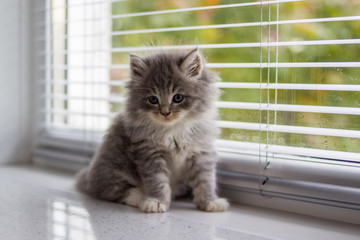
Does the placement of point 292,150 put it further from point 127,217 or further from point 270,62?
point 127,217

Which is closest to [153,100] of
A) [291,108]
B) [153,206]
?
[153,206]

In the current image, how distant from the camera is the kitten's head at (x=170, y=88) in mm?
1612

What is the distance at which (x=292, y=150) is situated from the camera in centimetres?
157

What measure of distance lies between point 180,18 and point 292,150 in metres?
0.87

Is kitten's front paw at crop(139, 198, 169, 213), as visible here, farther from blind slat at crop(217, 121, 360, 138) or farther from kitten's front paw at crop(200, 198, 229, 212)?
blind slat at crop(217, 121, 360, 138)

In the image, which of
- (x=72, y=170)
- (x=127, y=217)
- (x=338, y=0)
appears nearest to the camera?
(x=338, y=0)

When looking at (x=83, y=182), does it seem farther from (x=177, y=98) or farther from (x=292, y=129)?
(x=292, y=129)

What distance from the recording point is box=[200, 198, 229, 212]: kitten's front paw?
1619 mm

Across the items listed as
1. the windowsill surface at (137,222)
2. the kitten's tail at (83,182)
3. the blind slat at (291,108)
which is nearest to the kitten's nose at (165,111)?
the blind slat at (291,108)

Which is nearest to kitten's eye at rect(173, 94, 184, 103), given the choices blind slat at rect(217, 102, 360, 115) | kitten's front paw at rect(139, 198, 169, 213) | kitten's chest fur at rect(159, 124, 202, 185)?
kitten's chest fur at rect(159, 124, 202, 185)

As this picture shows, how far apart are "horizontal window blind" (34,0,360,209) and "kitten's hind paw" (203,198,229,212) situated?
14 cm

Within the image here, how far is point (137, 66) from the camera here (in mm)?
1688

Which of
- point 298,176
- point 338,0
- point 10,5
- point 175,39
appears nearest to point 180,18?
point 175,39

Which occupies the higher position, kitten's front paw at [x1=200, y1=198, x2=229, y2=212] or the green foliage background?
the green foliage background
